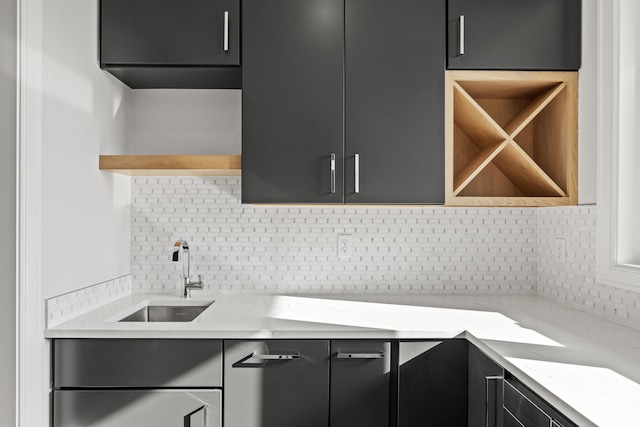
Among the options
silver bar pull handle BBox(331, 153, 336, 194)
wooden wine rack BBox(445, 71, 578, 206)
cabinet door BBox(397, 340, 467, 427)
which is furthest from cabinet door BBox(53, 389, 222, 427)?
wooden wine rack BBox(445, 71, 578, 206)

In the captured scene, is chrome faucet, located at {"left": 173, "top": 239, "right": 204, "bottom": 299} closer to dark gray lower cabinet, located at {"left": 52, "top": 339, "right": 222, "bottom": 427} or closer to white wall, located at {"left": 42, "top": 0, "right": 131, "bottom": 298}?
white wall, located at {"left": 42, "top": 0, "right": 131, "bottom": 298}

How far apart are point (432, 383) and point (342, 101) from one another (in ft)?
3.64

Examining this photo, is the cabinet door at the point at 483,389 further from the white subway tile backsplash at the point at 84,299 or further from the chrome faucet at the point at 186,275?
the white subway tile backsplash at the point at 84,299

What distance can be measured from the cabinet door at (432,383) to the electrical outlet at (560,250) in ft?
2.51

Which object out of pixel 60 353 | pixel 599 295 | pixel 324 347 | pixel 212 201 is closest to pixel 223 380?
pixel 324 347

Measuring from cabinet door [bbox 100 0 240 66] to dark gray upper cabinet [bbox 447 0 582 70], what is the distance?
924 millimetres

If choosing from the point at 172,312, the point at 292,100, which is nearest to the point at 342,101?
the point at 292,100

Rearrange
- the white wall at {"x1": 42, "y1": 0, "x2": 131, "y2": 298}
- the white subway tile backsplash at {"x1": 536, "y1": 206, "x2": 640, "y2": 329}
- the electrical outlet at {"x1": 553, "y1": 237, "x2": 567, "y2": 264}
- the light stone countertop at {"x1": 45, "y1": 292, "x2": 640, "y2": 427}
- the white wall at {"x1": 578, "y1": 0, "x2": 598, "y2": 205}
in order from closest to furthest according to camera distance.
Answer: the light stone countertop at {"x1": 45, "y1": 292, "x2": 640, "y2": 427}, the white wall at {"x1": 42, "y1": 0, "x2": 131, "y2": 298}, the white subway tile backsplash at {"x1": 536, "y1": 206, "x2": 640, "y2": 329}, the white wall at {"x1": 578, "y1": 0, "x2": 598, "y2": 205}, the electrical outlet at {"x1": 553, "y1": 237, "x2": 567, "y2": 264}

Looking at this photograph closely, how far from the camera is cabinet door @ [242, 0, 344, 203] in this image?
1.94 metres

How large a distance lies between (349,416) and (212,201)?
1.17 meters

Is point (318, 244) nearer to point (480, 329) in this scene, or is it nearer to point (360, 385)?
point (360, 385)

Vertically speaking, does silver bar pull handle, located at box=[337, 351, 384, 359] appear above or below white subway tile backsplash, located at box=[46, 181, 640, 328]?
below

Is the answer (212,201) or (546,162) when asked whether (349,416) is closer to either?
(212,201)

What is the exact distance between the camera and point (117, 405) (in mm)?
1638
